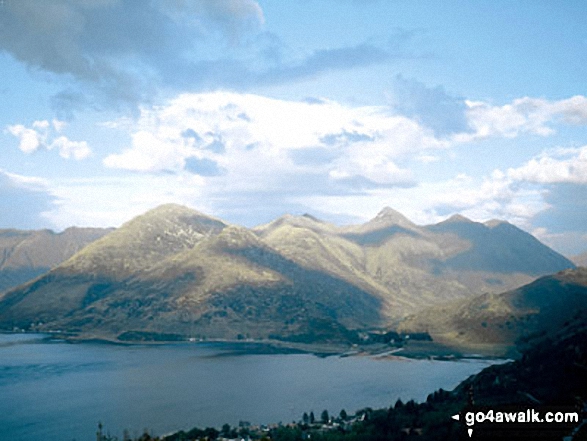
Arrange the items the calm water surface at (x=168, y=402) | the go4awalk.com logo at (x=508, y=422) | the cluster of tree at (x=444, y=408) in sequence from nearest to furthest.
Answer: the go4awalk.com logo at (x=508, y=422), the cluster of tree at (x=444, y=408), the calm water surface at (x=168, y=402)

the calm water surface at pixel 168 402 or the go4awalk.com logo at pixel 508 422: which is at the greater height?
the go4awalk.com logo at pixel 508 422

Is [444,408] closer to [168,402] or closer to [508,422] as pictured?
[168,402]

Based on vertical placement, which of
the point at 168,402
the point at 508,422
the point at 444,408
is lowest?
the point at 168,402

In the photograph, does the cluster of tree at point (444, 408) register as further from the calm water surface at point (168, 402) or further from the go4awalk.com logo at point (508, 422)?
the go4awalk.com logo at point (508, 422)

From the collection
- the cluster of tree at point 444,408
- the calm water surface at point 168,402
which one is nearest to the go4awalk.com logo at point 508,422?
the cluster of tree at point 444,408

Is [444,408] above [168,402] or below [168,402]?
above

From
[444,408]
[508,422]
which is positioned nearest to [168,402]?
[444,408]

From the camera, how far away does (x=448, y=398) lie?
460 feet

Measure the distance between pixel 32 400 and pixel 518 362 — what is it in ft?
410

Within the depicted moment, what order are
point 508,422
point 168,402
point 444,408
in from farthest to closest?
point 168,402, point 444,408, point 508,422

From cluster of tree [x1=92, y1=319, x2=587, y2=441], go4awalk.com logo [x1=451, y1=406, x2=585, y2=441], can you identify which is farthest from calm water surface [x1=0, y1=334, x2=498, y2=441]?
go4awalk.com logo [x1=451, y1=406, x2=585, y2=441]

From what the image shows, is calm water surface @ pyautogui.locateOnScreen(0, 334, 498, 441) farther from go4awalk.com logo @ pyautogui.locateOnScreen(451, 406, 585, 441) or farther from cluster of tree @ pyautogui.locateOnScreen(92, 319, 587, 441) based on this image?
go4awalk.com logo @ pyautogui.locateOnScreen(451, 406, 585, 441)

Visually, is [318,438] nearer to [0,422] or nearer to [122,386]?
[0,422]

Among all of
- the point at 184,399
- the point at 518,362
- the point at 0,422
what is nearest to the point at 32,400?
the point at 0,422
